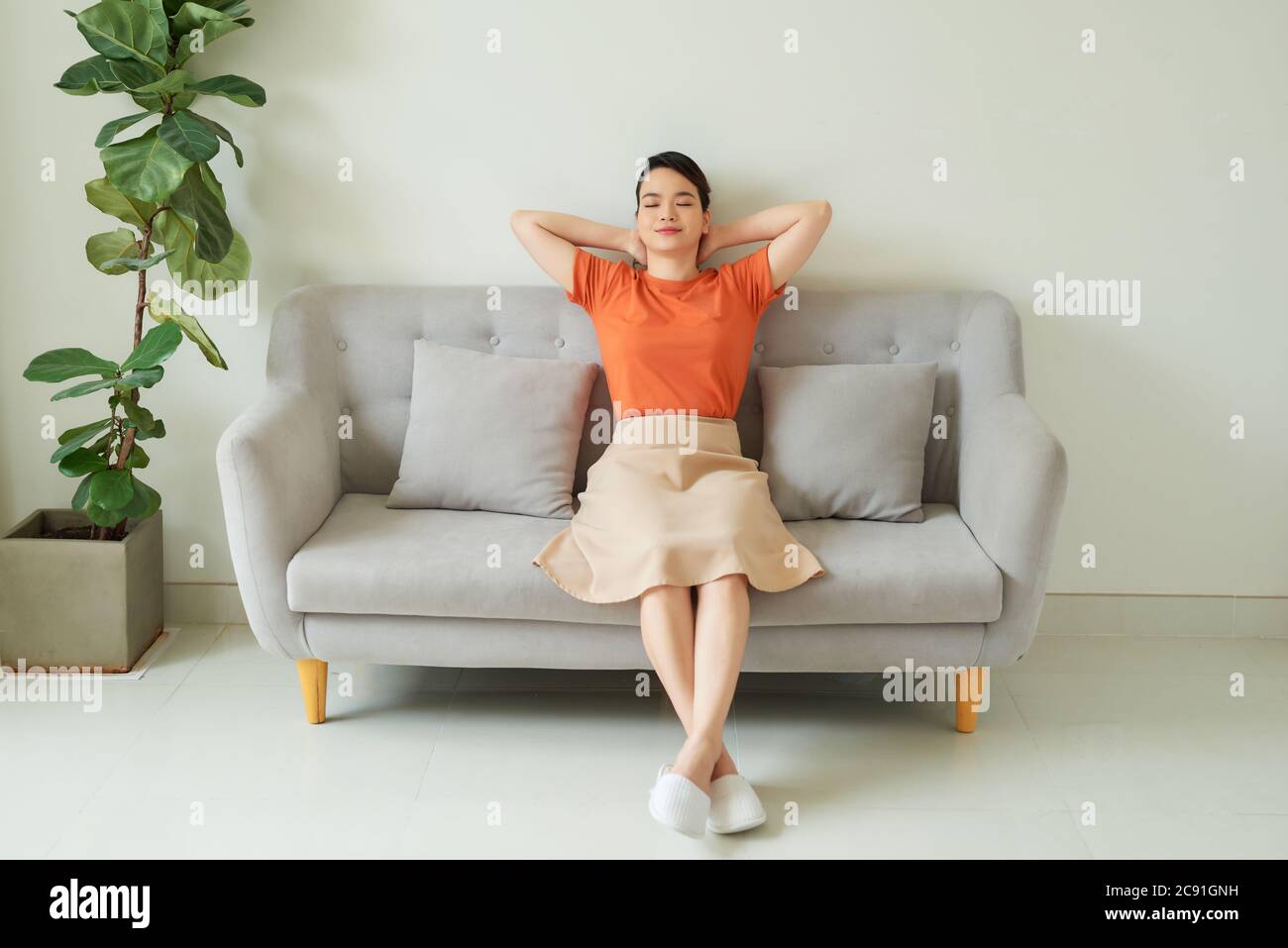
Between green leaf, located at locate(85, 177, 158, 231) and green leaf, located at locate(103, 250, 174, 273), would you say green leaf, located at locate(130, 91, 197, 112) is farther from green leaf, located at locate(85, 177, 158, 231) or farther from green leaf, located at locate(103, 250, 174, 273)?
green leaf, located at locate(103, 250, 174, 273)

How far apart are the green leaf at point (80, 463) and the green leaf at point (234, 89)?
0.89 meters

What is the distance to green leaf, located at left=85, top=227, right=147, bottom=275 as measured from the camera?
9.62 ft

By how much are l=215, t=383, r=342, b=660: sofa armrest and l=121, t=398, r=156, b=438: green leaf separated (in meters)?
0.34

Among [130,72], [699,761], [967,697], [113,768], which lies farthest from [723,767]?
[130,72]

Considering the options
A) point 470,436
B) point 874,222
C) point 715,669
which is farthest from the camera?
point 874,222

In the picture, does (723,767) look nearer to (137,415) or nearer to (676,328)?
(676,328)

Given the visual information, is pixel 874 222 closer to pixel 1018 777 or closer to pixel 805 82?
pixel 805 82

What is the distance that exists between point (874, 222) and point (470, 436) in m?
1.16

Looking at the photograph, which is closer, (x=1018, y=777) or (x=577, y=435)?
(x=1018, y=777)

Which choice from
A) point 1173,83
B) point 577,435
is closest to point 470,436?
point 577,435

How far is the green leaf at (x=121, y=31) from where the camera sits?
274cm

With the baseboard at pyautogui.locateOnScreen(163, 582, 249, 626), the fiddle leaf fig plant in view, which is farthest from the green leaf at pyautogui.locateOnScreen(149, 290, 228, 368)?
the baseboard at pyautogui.locateOnScreen(163, 582, 249, 626)

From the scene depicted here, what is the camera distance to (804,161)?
3.09 m

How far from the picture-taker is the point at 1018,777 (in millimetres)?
2576
